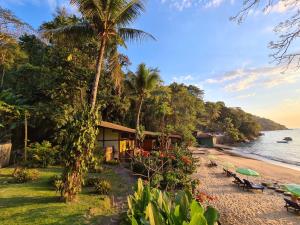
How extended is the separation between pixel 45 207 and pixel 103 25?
8587 mm

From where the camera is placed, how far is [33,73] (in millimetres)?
18875

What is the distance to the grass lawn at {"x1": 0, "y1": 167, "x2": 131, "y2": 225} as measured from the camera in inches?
259

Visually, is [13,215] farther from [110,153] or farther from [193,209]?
[110,153]

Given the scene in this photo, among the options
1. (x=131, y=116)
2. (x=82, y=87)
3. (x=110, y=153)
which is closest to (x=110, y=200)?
(x=110, y=153)

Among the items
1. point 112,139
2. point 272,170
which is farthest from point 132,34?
point 272,170

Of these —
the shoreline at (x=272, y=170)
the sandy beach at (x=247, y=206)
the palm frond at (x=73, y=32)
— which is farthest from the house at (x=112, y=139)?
the shoreline at (x=272, y=170)

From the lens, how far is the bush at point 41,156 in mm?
13945

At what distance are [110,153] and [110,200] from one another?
9739 millimetres

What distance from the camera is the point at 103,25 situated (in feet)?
37.6

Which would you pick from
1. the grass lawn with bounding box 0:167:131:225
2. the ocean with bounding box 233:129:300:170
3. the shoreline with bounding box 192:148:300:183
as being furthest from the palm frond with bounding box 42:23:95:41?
the ocean with bounding box 233:129:300:170

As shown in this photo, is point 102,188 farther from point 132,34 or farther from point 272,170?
point 272,170

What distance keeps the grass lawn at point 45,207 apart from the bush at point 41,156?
136 inches

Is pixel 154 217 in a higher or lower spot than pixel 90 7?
lower

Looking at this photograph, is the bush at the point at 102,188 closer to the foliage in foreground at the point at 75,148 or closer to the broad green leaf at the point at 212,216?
the foliage in foreground at the point at 75,148
